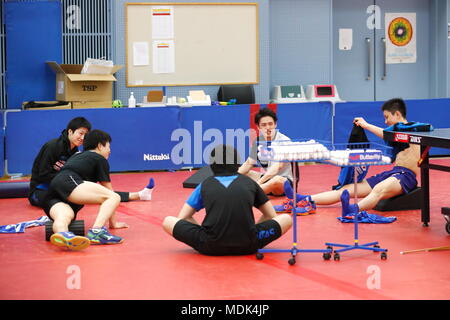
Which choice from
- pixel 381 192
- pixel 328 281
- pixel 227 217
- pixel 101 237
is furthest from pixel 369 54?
pixel 328 281

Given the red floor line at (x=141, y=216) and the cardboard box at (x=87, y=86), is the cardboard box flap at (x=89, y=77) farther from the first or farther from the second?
the red floor line at (x=141, y=216)

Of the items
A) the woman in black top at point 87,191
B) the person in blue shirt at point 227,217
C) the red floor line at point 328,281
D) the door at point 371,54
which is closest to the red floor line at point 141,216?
the woman in black top at point 87,191

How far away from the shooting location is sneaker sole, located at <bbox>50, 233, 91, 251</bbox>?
745cm

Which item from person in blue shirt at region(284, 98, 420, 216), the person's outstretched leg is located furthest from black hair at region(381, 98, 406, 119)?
the person's outstretched leg

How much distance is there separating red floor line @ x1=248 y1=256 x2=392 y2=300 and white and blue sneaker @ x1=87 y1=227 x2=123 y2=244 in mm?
1590

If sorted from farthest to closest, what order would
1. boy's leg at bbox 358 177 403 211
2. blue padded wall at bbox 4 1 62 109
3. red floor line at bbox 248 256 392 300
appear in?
1. blue padded wall at bbox 4 1 62 109
2. boy's leg at bbox 358 177 403 211
3. red floor line at bbox 248 256 392 300

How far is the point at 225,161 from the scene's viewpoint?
23.4ft

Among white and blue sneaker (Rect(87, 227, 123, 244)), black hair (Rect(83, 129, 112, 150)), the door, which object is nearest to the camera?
white and blue sneaker (Rect(87, 227, 123, 244))

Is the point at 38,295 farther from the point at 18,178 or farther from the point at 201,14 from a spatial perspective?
the point at 201,14

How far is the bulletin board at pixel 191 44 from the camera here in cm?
1596

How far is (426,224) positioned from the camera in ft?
29.0

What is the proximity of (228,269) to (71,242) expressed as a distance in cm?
164

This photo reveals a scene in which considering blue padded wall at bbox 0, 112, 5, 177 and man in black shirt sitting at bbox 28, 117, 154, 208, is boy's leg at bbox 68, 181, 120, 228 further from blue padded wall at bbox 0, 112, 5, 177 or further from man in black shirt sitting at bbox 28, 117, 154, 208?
blue padded wall at bbox 0, 112, 5, 177
